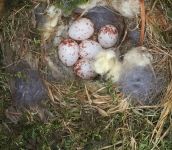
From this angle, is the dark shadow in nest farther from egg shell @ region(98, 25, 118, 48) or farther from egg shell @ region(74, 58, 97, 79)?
egg shell @ region(98, 25, 118, 48)

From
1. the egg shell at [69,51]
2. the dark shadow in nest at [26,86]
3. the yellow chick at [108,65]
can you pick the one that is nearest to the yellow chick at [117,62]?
the yellow chick at [108,65]

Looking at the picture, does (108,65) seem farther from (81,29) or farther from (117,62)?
(81,29)

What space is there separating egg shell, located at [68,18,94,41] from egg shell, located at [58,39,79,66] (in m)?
0.04

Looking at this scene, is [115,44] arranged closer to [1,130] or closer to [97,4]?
[97,4]

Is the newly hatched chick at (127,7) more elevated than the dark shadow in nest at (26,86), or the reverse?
the newly hatched chick at (127,7)

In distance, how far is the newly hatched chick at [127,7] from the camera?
115 inches

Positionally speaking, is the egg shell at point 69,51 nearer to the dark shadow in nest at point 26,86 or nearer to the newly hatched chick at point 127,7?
the dark shadow in nest at point 26,86

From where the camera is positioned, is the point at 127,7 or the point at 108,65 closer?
the point at 108,65

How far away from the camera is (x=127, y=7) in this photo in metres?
2.95

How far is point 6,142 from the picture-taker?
2869mm

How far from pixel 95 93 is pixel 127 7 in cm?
44

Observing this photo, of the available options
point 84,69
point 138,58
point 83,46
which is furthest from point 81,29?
point 138,58

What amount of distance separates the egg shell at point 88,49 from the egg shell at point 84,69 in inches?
1.1

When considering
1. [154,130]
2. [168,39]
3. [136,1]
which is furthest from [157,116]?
[136,1]
